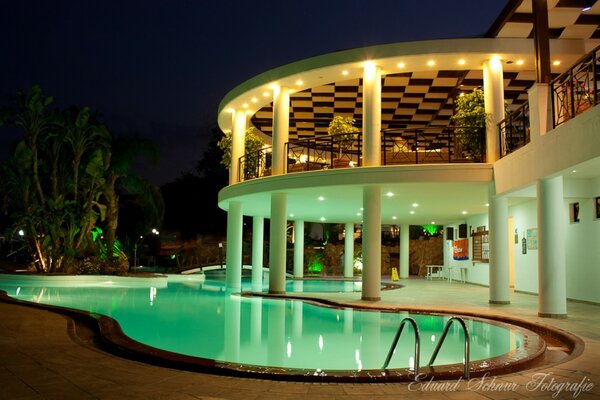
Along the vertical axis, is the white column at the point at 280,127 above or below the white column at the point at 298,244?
above

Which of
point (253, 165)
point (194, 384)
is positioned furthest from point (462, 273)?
point (194, 384)

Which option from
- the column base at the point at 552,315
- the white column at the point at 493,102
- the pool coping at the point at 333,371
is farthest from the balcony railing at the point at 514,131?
the pool coping at the point at 333,371

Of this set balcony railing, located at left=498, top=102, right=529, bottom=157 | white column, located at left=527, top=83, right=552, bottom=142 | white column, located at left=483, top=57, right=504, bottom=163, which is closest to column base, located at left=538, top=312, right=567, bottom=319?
white column, located at left=527, top=83, right=552, bottom=142

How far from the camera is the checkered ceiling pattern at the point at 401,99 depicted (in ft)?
50.5

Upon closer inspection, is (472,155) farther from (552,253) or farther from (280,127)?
(280,127)

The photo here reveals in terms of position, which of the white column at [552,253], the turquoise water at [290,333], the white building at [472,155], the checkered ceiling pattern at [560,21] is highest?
the checkered ceiling pattern at [560,21]

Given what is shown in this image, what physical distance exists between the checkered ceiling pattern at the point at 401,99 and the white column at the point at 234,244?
11.5 ft

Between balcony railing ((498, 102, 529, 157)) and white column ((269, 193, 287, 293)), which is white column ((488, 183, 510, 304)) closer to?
balcony railing ((498, 102, 529, 157))

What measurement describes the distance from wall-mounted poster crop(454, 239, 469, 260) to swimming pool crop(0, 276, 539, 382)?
10.8m

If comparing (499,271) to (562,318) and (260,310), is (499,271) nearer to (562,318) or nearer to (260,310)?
(562,318)

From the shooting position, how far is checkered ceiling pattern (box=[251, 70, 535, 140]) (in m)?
15.4

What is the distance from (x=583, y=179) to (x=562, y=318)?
3.92 m

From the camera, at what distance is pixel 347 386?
15.4ft

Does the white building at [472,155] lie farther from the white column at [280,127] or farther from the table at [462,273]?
the table at [462,273]
